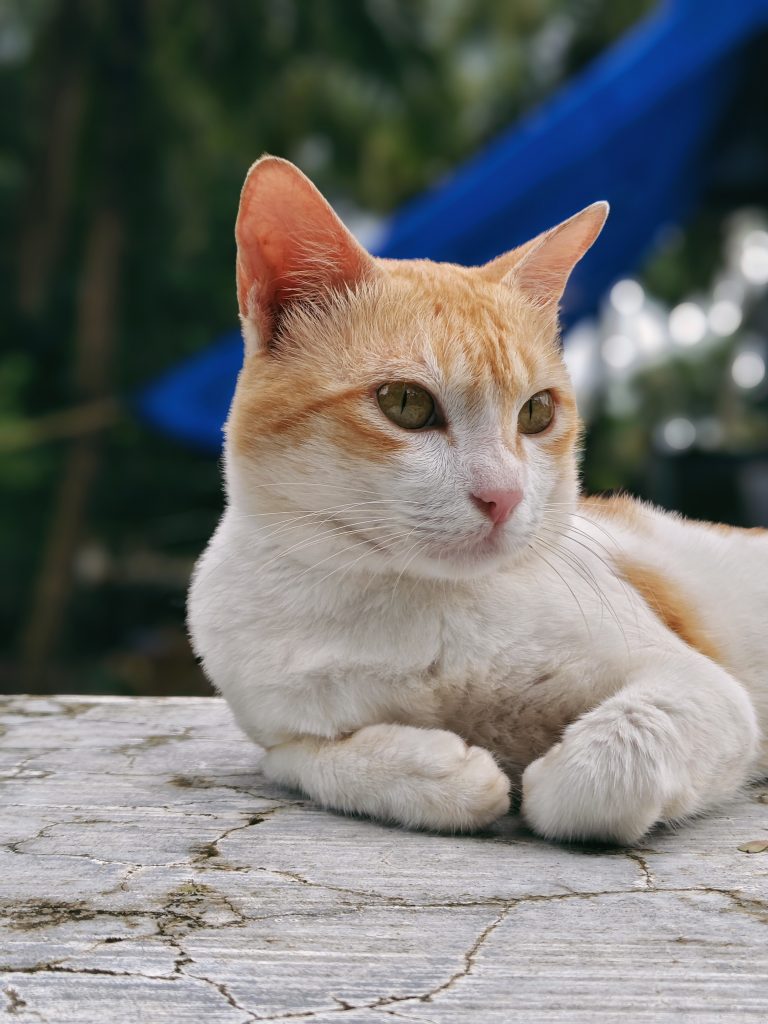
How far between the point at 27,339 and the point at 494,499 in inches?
369

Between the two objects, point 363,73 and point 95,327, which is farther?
point 363,73

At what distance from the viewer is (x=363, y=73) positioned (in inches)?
372

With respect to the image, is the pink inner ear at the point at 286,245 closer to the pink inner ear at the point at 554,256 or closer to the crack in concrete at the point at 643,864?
the pink inner ear at the point at 554,256

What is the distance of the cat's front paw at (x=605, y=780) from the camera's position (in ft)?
4.69

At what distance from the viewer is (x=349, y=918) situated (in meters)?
1.26

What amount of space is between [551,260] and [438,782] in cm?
93

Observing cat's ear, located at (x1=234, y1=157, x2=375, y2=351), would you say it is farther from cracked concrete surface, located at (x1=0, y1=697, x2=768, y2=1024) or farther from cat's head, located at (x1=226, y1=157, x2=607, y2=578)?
cracked concrete surface, located at (x1=0, y1=697, x2=768, y2=1024)

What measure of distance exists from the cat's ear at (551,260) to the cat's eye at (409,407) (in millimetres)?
399

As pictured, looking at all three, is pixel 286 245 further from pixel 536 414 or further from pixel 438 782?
pixel 438 782

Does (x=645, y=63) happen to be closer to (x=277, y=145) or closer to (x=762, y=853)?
(x=762, y=853)

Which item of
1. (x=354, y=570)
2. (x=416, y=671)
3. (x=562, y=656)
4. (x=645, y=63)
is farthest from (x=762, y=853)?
(x=645, y=63)

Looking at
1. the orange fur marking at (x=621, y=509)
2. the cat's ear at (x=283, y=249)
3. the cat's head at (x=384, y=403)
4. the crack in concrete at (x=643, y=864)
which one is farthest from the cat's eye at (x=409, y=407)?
the crack in concrete at (x=643, y=864)

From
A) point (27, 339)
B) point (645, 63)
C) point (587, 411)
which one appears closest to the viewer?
point (645, 63)

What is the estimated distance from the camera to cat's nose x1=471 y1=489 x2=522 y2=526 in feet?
4.88
